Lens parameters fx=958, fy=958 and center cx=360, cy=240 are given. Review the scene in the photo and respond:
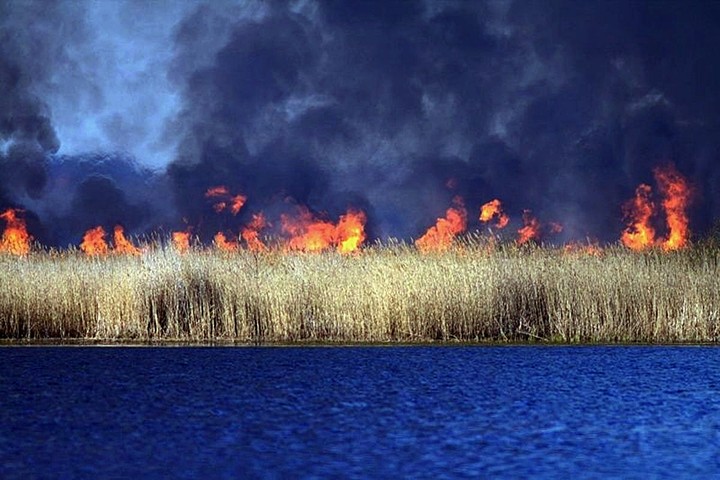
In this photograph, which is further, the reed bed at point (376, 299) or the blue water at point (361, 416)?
the reed bed at point (376, 299)

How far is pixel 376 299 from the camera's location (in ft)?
34.2

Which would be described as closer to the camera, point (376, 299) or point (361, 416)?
point (361, 416)

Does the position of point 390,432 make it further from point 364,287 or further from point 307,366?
point 364,287

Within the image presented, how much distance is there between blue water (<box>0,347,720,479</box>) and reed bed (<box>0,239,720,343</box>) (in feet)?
6.14

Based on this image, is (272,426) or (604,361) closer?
(272,426)

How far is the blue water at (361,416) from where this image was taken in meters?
3.89

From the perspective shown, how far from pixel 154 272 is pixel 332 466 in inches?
300

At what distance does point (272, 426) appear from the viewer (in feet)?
15.8

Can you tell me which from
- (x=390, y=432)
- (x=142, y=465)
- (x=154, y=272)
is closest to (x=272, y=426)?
(x=390, y=432)

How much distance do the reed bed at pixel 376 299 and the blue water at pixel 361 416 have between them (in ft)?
6.14

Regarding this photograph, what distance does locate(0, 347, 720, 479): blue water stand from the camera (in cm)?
389

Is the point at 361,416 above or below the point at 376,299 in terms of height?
below

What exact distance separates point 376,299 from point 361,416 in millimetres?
5319

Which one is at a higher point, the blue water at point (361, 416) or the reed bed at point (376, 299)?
the reed bed at point (376, 299)
